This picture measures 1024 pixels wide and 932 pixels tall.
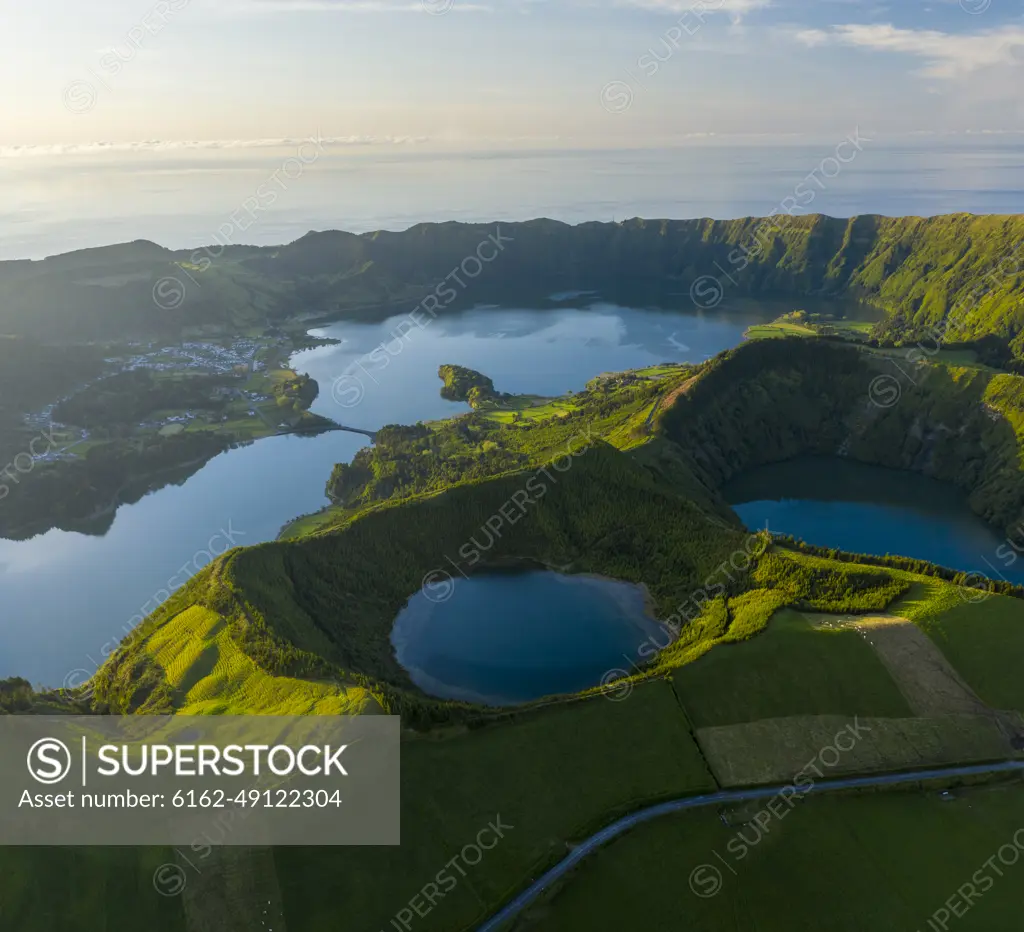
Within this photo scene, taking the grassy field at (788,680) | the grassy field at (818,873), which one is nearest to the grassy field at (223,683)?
the grassy field at (818,873)

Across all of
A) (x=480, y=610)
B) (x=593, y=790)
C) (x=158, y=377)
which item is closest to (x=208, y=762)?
(x=593, y=790)

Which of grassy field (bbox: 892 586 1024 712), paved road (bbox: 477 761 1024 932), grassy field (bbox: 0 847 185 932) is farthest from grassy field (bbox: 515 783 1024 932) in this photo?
grassy field (bbox: 0 847 185 932)

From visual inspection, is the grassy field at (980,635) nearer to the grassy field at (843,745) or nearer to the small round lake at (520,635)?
the grassy field at (843,745)

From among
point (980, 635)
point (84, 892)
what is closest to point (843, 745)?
A: point (980, 635)

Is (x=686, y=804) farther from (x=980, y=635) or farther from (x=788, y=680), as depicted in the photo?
(x=980, y=635)

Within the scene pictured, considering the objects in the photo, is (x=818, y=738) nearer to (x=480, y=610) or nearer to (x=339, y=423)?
(x=480, y=610)

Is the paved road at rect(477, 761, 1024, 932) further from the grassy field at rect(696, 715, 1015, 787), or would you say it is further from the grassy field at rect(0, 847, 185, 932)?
the grassy field at rect(0, 847, 185, 932)
